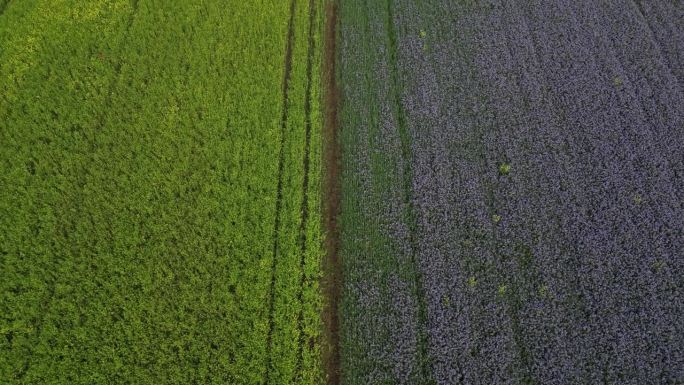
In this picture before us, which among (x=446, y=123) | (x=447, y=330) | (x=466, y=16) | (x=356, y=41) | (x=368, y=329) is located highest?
(x=356, y=41)

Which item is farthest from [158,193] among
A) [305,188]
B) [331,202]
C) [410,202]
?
[410,202]

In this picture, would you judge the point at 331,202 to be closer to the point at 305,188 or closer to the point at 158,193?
the point at 305,188

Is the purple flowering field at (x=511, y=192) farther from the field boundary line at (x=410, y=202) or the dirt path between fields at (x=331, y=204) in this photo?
the dirt path between fields at (x=331, y=204)

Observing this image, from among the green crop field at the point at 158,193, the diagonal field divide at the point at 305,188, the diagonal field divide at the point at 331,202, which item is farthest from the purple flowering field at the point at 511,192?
the green crop field at the point at 158,193

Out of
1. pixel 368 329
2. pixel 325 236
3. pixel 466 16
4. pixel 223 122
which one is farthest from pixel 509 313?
pixel 466 16

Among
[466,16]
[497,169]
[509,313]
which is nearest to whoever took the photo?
[509,313]

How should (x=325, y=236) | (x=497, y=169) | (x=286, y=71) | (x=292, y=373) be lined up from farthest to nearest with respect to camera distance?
1. (x=286, y=71)
2. (x=497, y=169)
3. (x=325, y=236)
4. (x=292, y=373)

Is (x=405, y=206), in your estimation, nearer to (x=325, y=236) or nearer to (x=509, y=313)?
(x=325, y=236)
